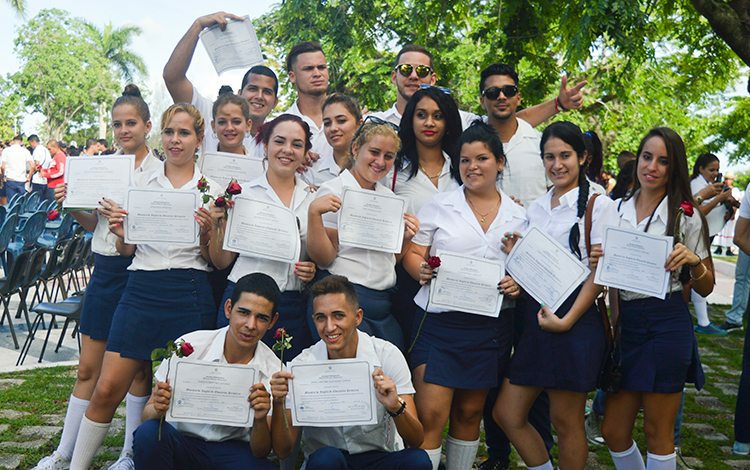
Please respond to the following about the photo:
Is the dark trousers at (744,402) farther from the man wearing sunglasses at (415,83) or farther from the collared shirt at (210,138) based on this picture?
the collared shirt at (210,138)

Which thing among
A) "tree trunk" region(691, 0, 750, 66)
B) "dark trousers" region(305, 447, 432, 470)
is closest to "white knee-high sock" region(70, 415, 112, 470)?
"dark trousers" region(305, 447, 432, 470)

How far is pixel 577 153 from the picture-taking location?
163 inches

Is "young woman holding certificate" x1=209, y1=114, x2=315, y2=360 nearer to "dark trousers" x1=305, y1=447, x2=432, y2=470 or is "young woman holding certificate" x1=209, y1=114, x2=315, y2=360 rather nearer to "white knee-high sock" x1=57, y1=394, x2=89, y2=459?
"dark trousers" x1=305, y1=447, x2=432, y2=470

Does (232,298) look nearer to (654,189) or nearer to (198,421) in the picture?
(198,421)

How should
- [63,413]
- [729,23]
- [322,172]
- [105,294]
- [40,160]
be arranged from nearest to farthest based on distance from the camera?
[105,294]
[322,172]
[63,413]
[729,23]
[40,160]

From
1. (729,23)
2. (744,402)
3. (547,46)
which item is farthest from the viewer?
(547,46)

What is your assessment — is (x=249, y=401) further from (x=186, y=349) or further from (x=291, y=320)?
(x=291, y=320)

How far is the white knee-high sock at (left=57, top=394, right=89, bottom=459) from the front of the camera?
15.4 ft

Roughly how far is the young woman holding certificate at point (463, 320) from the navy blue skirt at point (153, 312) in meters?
1.21

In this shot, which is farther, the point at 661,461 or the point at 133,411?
the point at 133,411

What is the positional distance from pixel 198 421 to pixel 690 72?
9.43 m

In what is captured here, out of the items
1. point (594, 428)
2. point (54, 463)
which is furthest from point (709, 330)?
point (54, 463)

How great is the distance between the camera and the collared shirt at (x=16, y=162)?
18.2 metres

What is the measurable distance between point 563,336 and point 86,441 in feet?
8.58
